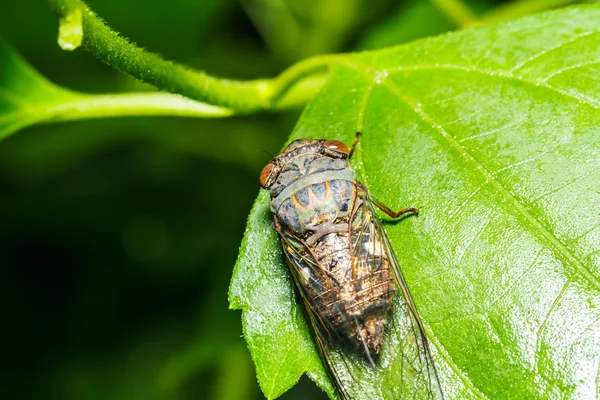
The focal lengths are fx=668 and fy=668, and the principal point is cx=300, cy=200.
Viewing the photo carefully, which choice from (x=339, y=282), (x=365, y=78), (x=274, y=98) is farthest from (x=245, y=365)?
(x=365, y=78)

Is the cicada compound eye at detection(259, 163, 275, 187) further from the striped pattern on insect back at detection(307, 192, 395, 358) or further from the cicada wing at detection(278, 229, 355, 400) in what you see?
the striped pattern on insect back at detection(307, 192, 395, 358)

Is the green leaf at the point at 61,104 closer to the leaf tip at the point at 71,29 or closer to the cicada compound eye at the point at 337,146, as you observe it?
the cicada compound eye at the point at 337,146

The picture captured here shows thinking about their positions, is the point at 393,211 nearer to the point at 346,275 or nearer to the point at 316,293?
the point at 346,275

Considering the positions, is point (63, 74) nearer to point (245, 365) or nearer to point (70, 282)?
point (70, 282)

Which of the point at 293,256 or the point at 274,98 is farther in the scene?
the point at 274,98

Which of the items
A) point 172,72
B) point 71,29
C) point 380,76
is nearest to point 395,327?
point 380,76
